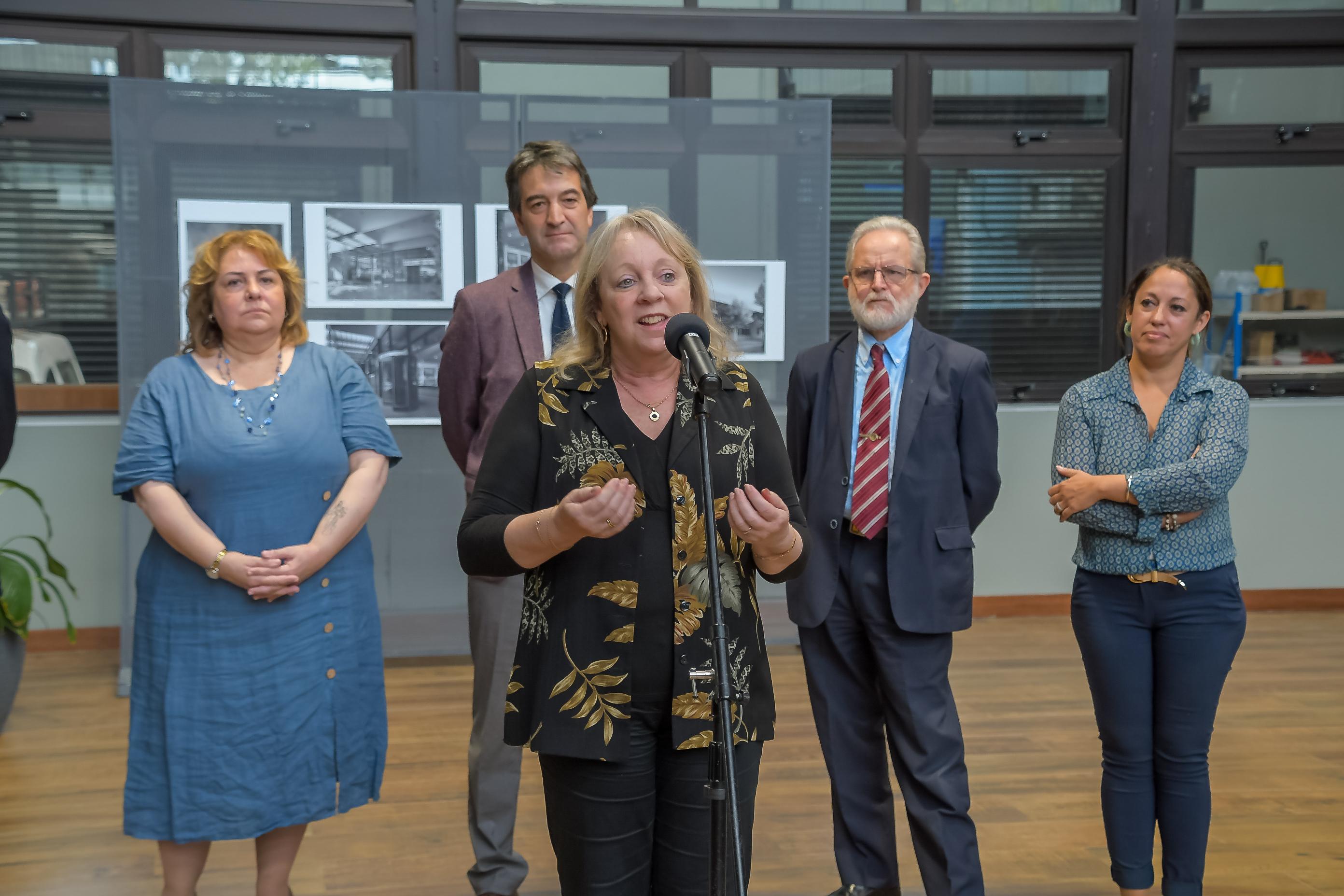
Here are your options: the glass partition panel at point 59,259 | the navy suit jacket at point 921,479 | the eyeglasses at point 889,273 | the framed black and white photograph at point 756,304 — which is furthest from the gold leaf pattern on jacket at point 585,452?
the glass partition panel at point 59,259

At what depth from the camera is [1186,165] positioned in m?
6.94

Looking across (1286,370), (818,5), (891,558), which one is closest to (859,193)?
→ (818,5)

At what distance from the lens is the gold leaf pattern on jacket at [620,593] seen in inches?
73.0

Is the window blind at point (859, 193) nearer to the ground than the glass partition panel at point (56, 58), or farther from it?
nearer to the ground

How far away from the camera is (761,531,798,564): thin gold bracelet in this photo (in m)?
1.86

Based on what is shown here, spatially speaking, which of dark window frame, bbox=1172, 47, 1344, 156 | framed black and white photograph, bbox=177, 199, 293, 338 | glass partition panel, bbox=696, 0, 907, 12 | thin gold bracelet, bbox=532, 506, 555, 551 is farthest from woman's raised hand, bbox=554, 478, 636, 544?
dark window frame, bbox=1172, 47, 1344, 156

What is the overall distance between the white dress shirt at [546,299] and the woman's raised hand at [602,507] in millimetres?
1443

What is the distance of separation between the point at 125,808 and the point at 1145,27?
6.64 m

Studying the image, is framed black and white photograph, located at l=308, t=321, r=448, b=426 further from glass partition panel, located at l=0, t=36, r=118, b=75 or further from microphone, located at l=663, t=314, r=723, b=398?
microphone, located at l=663, t=314, r=723, b=398

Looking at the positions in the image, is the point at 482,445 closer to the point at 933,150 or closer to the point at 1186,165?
the point at 933,150

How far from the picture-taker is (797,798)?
3.89 m

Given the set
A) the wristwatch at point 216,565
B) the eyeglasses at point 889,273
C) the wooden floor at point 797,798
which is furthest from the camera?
the wooden floor at point 797,798

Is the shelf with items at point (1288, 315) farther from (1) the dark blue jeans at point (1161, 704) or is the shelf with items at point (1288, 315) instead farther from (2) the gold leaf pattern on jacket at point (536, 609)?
(2) the gold leaf pattern on jacket at point (536, 609)

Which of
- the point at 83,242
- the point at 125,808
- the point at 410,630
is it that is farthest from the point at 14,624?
the point at 83,242
